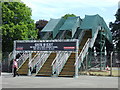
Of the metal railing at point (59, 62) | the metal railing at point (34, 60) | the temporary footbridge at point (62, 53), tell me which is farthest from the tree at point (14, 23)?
the metal railing at point (59, 62)

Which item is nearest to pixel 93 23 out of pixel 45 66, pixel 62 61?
pixel 62 61

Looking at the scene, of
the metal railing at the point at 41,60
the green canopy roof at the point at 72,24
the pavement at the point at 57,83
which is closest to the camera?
the pavement at the point at 57,83

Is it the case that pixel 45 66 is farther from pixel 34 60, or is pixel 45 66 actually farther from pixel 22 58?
pixel 22 58

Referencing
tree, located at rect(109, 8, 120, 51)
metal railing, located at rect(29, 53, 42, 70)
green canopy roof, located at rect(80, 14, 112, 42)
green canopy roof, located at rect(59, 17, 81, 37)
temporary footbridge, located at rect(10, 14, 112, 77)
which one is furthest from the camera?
tree, located at rect(109, 8, 120, 51)

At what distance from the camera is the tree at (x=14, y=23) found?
41406 millimetres

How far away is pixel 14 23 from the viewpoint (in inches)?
1689

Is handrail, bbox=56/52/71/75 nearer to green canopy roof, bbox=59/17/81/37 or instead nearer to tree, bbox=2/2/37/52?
green canopy roof, bbox=59/17/81/37

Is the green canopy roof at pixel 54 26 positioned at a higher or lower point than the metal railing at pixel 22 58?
higher

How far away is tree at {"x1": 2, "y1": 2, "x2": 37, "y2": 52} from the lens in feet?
136

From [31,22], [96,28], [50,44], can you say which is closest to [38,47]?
[50,44]

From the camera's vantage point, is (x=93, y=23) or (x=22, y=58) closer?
(x=22, y=58)

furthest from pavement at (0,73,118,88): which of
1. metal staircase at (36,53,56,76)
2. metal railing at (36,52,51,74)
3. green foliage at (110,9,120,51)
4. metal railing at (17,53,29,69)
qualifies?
green foliage at (110,9,120,51)

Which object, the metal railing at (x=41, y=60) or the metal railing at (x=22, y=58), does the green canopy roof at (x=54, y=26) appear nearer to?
the metal railing at (x=22, y=58)

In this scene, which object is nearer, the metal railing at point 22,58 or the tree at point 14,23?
the metal railing at point 22,58
